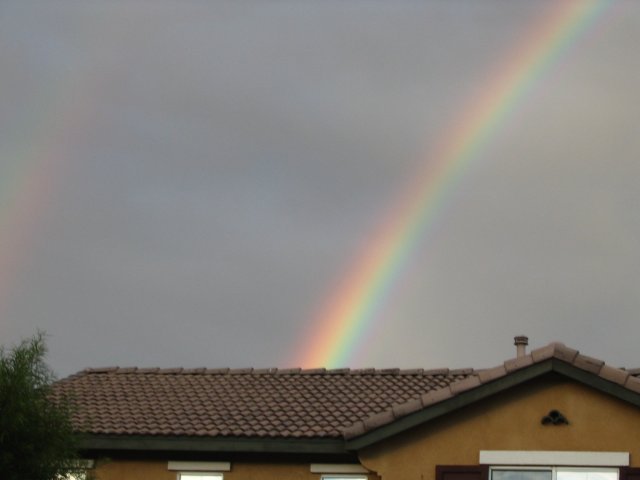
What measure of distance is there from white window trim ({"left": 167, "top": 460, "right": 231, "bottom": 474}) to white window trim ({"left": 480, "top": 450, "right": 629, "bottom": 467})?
199 inches

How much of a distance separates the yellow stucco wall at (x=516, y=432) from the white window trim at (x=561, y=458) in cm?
11

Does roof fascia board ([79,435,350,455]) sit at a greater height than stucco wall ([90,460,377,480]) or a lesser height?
greater

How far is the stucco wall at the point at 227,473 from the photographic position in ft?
80.7

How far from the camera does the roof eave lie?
73.6ft

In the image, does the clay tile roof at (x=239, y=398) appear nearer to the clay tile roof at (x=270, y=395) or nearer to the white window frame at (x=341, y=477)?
the clay tile roof at (x=270, y=395)

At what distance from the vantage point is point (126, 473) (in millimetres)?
25359

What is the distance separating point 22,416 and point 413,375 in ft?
28.4

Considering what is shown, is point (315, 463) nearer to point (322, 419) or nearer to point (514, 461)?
point (322, 419)

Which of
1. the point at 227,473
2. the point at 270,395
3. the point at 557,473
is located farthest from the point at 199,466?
the point at 557,473

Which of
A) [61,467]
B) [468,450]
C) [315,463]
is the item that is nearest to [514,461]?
[468,450]

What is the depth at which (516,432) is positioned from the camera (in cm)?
2300

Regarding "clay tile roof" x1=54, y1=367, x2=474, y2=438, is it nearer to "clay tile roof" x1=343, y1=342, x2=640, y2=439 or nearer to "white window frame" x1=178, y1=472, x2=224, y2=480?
"clay tile roof" x1=343, y1=342, x2=640, y2=439

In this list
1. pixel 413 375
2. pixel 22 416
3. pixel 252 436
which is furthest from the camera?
pixel 413 375

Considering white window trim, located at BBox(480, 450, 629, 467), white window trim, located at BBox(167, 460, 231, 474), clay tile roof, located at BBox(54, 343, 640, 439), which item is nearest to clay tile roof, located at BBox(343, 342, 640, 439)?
clay tile roof, located at BBox(54, 343, 640, 439)
